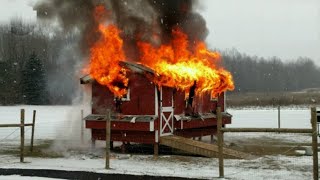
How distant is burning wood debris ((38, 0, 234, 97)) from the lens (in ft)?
61.9

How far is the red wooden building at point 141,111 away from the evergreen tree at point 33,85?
160ft

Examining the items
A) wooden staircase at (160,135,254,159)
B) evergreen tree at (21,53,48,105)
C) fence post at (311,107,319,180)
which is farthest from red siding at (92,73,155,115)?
evergreen tree at (21,53,48,105)

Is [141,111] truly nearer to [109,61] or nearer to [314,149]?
[109,61]

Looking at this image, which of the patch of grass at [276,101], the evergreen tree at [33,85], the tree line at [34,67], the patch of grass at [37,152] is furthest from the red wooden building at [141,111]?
the evergreen tree at [33,85]

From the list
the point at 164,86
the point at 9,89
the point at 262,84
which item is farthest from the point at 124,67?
the point at 262,84

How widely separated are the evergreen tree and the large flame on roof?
4739cm

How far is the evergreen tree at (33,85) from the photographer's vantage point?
65812mm

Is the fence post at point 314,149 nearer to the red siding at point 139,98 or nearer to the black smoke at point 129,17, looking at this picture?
the red siding at point 139,98

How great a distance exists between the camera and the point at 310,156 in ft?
53.2

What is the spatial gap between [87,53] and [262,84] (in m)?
106

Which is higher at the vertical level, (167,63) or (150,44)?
(150,44)

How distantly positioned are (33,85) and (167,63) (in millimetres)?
49747

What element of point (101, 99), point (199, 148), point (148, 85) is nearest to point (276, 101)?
point (101, 99)

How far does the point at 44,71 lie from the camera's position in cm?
7100
